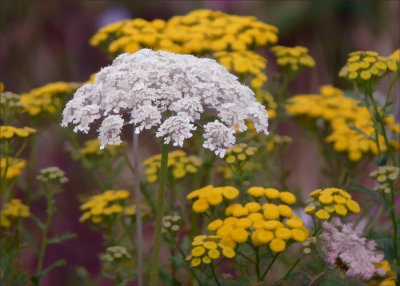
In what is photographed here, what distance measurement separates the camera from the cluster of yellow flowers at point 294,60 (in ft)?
8.23

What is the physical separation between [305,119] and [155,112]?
1456 mm

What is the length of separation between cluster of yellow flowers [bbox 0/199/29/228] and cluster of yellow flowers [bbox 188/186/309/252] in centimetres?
84

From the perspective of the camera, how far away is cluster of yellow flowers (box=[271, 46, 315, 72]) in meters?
2.51

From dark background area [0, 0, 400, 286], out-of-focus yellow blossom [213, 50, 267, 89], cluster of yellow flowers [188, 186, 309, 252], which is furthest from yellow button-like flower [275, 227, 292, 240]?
dark background area [0, 0, 400, 286]

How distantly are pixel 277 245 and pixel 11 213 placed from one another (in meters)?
1.18

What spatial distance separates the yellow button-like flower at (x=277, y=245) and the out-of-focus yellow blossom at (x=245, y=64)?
0.90m

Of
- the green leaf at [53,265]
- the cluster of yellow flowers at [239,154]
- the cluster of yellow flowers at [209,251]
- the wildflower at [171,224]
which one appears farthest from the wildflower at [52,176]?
the cluster of yellow flowers at [209,251]

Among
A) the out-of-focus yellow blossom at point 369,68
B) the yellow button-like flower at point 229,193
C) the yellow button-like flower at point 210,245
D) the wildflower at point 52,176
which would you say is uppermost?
the out-of-focus yellow blossom at point 369,68

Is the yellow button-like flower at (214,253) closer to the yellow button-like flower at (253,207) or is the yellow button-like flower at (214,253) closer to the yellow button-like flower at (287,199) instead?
the yellow button-like flower at (253,207)

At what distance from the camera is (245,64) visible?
2.29 meters

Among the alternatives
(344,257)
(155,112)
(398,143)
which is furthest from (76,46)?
(344,257)

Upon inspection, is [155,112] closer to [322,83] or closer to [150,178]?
[150,178]

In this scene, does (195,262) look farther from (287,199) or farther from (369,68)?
(369,68)

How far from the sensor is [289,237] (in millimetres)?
1556
